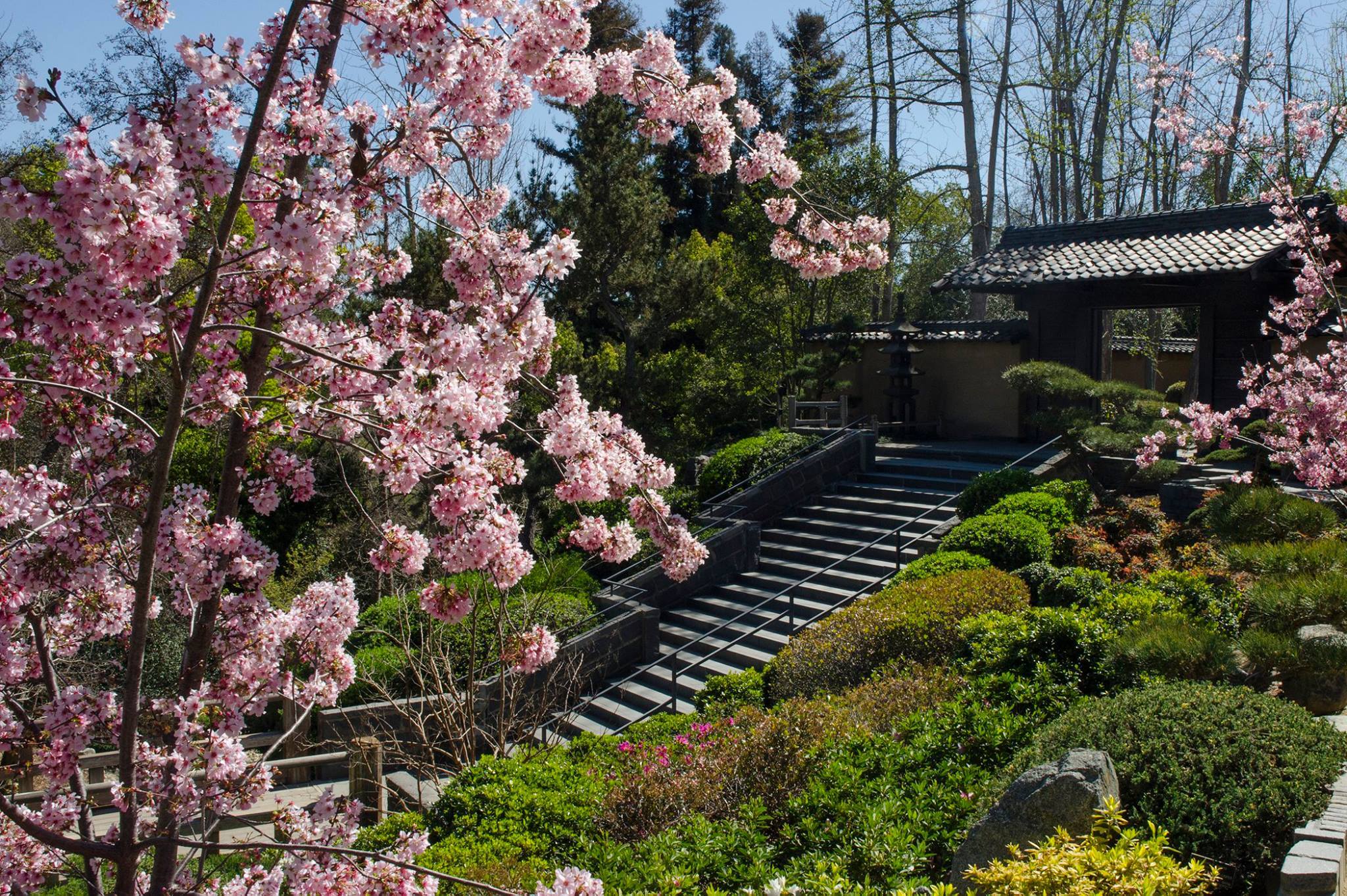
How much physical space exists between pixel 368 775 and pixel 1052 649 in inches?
203

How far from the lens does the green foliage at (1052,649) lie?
6.63m

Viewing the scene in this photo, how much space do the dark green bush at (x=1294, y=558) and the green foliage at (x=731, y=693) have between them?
4220 mm

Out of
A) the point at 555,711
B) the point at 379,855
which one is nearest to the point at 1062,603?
the point at 555,711

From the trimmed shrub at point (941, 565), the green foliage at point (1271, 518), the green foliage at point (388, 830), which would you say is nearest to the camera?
the green foliage at point (388, 830)

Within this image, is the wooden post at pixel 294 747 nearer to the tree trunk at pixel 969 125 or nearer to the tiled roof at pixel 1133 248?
the tiled roof at pixel 1133 248

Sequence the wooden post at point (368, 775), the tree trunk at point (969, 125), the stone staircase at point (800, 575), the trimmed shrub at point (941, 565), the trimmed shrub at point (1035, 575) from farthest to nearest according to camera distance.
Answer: the tree trunk at point (969, 125) < the stone staircase at point (800, 575) < the trimmed shrub at point (941, 565) < the trimmed shrub at point (1035, 575) < the wooden post at point (368, 775)

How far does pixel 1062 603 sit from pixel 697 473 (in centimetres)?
928

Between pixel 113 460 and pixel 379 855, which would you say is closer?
pixel 379 855

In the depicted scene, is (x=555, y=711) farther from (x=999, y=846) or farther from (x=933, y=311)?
(x=933, y=311)

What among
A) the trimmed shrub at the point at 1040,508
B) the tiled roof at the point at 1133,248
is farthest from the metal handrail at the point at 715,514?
the trimmed shrub at the point at 1040,508

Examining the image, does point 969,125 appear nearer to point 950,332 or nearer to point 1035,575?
point 950,332

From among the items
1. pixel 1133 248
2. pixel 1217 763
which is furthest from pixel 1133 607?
pixel 1133 248

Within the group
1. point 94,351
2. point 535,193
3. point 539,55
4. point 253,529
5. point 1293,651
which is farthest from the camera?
point 535,193

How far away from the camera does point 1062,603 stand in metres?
9.01
